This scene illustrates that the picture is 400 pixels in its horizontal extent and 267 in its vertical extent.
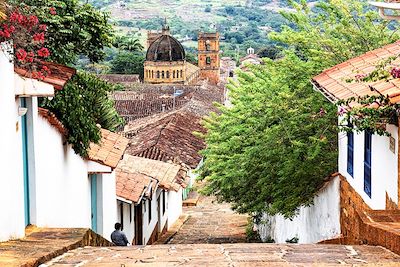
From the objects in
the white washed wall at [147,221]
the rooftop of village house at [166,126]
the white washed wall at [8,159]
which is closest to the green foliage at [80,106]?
the white washed wall at [8,159]

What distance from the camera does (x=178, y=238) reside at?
24.0 meters

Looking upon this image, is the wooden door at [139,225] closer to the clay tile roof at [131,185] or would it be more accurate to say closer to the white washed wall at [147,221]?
the white washed wall at [147,221]

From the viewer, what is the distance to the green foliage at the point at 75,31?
11375 mm

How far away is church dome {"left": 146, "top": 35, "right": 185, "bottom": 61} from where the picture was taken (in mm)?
91250

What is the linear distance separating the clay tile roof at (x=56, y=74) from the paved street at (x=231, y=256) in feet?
7.08

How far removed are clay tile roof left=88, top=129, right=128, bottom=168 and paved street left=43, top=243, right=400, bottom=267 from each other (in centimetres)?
453

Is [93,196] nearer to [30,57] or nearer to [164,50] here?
[30,57]

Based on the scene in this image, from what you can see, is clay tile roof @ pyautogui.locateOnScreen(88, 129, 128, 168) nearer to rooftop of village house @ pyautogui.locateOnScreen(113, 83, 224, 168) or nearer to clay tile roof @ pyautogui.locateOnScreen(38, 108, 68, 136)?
clay tile roof @ pyautogui.locateOnScreen(38, 108, 68, 136)

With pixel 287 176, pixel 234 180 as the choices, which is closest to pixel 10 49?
pixel 287 176

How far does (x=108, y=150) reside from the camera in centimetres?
1410

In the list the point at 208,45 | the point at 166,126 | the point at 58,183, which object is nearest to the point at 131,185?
the point at 58,183

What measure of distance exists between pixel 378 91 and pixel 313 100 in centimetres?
564

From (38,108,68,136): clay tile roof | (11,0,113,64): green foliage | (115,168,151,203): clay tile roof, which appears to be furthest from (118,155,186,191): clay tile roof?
(38,108,68,136): clay tile roof

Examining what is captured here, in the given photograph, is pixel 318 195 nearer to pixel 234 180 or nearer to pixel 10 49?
pixel 234 180
